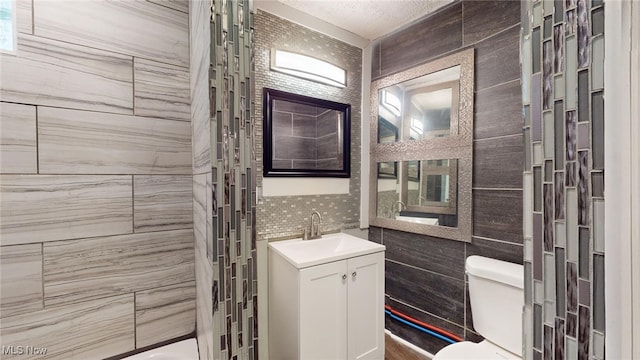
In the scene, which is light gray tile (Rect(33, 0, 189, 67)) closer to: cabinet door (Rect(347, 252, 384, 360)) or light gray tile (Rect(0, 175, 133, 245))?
light gray tile (Rect(0, 175, 133, 245))

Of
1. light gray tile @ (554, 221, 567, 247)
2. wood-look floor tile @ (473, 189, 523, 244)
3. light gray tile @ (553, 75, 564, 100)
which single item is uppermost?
light gray tile @ (553, 75, 564, 100)

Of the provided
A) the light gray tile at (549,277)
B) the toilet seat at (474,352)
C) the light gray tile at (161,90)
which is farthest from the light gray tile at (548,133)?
the light gray tile at (161,90)

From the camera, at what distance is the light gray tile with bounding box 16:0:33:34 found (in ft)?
3.55

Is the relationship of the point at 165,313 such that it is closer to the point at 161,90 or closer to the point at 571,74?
the point at 161,90

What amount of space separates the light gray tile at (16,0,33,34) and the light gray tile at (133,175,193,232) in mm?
724

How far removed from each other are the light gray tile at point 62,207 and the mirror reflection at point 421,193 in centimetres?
166

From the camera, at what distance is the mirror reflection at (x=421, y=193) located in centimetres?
169

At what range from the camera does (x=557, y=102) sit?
303 mm

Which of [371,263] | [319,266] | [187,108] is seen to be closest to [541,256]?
[319,266]

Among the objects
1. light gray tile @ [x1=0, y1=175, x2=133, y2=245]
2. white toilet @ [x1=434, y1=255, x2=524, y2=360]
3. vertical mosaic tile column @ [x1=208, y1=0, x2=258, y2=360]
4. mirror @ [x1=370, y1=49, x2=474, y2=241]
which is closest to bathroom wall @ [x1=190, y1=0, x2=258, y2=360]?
vertical mosaic tile column @ [x1=208, y1=0, x2=258, y2=360]

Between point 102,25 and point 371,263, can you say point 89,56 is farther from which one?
point 371,263

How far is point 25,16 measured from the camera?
1.09 m

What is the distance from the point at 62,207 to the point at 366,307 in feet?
5.42

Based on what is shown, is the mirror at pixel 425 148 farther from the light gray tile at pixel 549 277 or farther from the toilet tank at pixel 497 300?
the light gray tile at pixel 549 277
